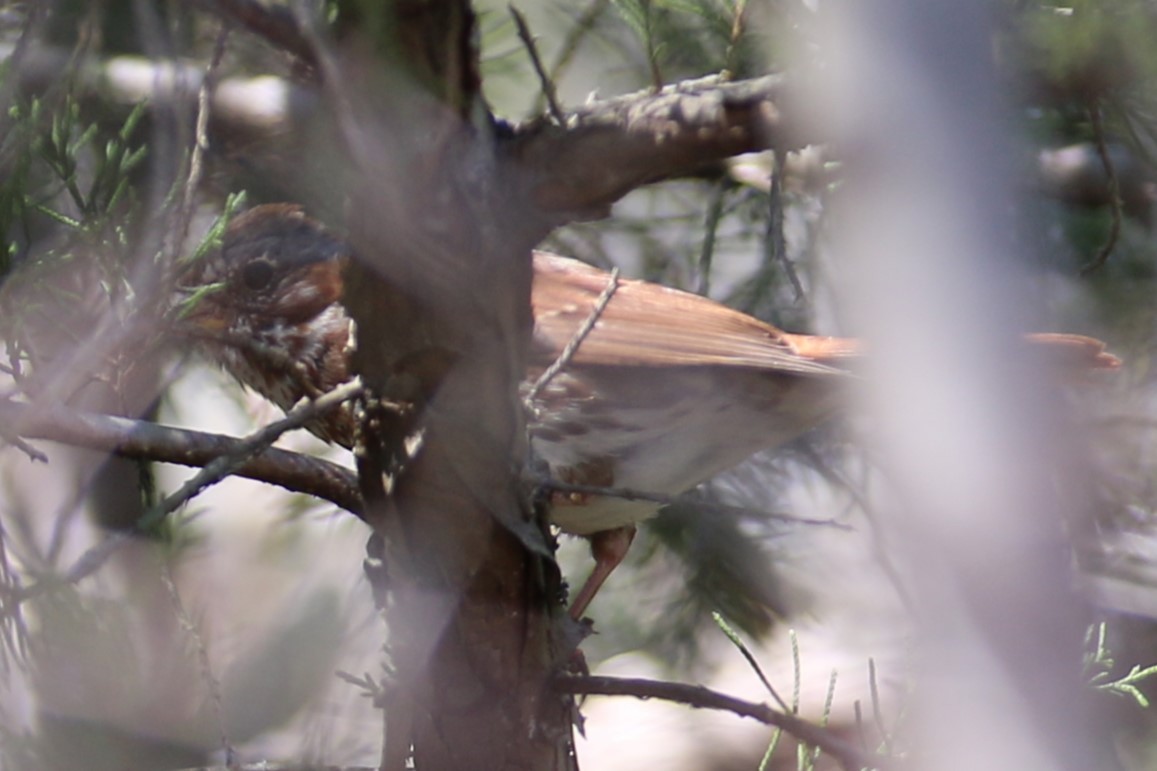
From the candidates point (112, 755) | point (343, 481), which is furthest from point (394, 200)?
point (112, 755)

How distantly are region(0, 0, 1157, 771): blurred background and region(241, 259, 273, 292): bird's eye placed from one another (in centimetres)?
17

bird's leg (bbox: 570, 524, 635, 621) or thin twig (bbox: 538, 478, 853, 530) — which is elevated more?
thin twig (bbox: 538, 478, 853, 530)

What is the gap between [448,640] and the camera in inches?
75.5

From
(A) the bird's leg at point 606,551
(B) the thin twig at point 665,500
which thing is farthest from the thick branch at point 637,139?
(A) the bird's leg at point 606,551

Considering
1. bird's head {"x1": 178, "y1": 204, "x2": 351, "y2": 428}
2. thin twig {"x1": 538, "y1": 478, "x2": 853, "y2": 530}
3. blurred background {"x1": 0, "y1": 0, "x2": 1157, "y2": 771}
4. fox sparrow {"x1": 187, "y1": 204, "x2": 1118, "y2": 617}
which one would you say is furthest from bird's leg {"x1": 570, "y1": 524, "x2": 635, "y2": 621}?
thin twig {"x1": 538, "y1": 478, "x2": 853, "y2": 530}

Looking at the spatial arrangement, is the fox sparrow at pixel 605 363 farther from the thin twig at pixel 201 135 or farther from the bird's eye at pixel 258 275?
the thin twig at pixel 201 135

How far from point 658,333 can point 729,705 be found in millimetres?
1537

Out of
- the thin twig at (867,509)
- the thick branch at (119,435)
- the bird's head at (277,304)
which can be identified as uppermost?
the thick branch at (119,435)

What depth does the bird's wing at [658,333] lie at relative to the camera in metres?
3.25

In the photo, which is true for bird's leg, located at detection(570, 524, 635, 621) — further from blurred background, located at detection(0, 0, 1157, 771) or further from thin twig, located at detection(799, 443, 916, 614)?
thin twig, located at detection(799, 443, 916, 614)

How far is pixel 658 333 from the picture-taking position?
3.34 meters

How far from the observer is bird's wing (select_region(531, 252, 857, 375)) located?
3.25 meters

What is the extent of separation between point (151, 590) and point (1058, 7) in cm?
270

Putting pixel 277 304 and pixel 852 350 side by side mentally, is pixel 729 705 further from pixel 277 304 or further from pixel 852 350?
pixel 277 304
